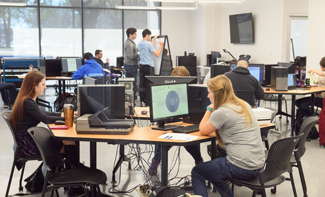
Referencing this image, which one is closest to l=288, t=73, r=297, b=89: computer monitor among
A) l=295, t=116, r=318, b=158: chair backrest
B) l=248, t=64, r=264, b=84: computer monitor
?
l=248, t=64, r=264, b=84: computer monitor

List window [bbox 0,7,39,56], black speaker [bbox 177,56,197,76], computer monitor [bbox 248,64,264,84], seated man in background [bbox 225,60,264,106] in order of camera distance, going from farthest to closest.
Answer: window [bbox 0,7,39,56]
black speaker [bbox 177,56,197,76]
computer monitor [bbox 248,64,264,84]
seated man in background [bbox 225,60,264,106]

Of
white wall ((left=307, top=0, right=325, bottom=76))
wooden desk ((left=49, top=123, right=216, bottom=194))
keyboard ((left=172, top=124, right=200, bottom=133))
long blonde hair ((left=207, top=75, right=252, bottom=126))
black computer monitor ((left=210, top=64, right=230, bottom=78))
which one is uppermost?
white wall ((left=307, top=0, right=325, bottom=76))

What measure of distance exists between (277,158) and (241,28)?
24.7 feet

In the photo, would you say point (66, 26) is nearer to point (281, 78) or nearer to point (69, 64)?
point (69, 64)

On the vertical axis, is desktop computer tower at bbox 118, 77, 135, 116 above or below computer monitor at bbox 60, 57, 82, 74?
below

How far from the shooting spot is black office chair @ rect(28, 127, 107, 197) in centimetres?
269

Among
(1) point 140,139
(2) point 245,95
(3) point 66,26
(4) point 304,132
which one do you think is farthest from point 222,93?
(3) point 66,26

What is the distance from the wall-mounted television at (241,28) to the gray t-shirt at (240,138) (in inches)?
277

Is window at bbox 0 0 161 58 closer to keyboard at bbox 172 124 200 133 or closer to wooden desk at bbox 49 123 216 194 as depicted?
keyboard at bbox 172 124 200 133

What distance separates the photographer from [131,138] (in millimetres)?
2848

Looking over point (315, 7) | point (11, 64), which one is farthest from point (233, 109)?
point (11, 64)

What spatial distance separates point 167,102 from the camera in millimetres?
3197

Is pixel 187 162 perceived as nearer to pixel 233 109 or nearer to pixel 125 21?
pixel 233 109

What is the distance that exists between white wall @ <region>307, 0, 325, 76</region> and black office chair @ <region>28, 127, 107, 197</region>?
18.8 feet
